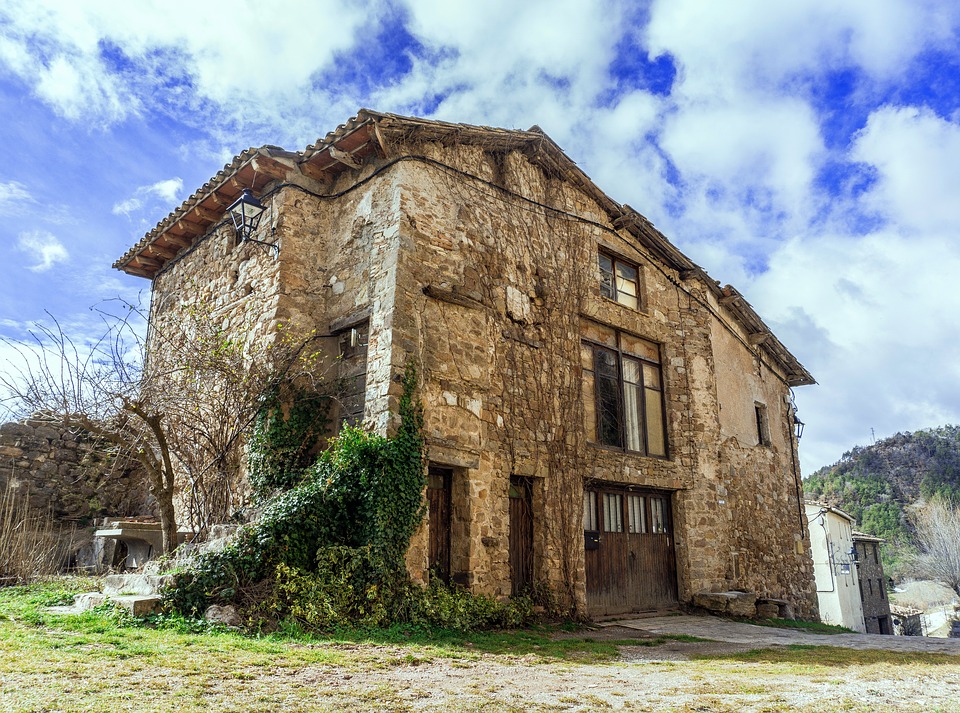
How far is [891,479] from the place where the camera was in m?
47.6

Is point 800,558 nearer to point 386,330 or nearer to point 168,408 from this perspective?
point 386,330

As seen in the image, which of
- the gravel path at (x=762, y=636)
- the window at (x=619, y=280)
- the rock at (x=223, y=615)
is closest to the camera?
the rock at (x=223, y=615)

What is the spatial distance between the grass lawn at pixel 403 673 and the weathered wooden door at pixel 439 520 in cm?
123

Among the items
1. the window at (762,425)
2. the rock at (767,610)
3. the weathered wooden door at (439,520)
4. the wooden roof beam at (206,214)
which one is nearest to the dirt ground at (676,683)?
the weathered wooden door at (439,520)

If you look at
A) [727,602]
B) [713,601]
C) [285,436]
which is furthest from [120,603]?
[727,602]

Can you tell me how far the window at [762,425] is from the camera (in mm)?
14664

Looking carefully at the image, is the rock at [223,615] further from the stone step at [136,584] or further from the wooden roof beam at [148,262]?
the wooden roof beam at [148,262]

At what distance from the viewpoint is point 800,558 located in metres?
14.8

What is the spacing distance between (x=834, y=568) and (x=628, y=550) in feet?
76.9

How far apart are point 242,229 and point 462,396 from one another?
155 inches

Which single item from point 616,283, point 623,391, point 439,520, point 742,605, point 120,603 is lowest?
point 742,605

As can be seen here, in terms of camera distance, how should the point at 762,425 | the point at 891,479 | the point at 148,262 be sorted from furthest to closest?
1. the point at 891,479
2. the point at 762,425
3. the point at 148,262

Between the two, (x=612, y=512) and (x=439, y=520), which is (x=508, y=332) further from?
(x=612, y=512)

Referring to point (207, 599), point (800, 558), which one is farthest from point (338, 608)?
point (800, 558)
